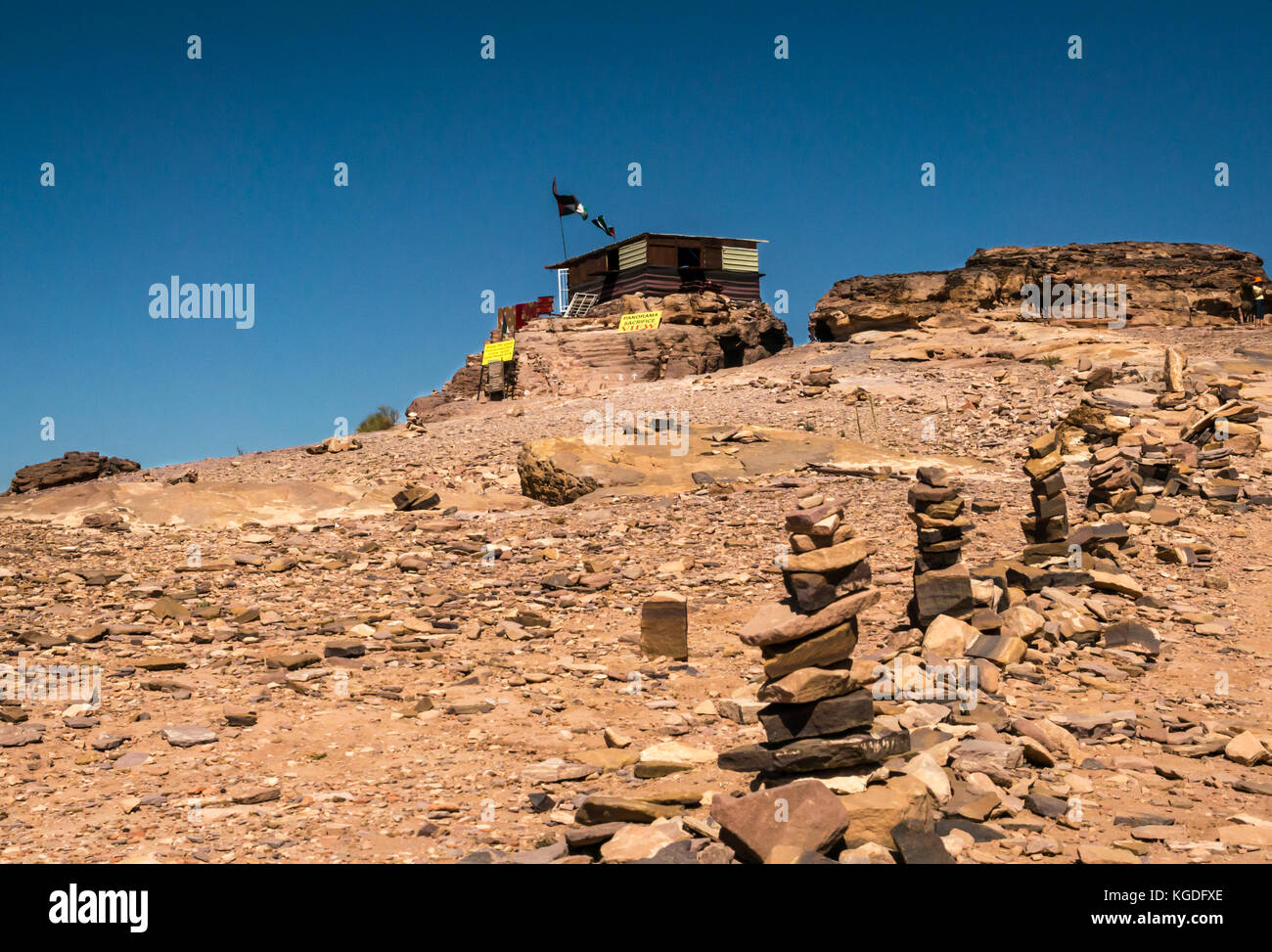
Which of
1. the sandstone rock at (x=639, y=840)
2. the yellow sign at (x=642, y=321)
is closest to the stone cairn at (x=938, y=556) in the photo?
the sandstone rock at (x=639, y=840)

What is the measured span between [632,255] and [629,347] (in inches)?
282

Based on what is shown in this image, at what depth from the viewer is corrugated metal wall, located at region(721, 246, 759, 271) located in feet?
124

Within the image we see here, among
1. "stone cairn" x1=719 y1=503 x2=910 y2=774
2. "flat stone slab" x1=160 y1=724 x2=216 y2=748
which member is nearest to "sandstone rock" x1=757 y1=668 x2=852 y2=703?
"stone cairn" x1=719 y1=503 x2=910 y2=774

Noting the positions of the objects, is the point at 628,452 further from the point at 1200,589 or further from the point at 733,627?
the point at 1200,589

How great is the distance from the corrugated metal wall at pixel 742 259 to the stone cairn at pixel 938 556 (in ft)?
99.6

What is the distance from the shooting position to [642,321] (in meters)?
32.2

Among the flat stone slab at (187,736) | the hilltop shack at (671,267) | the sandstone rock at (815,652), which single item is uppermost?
the hilltop shack at (671,267)

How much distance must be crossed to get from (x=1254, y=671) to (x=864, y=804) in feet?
16.3

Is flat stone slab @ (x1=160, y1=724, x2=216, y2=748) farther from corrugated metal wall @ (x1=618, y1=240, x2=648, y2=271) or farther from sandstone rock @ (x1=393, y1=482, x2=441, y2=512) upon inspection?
corrugated metal wall @ (x1=618, y1=240, x2=648, y2=271)

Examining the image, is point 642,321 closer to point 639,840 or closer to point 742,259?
point 742,259

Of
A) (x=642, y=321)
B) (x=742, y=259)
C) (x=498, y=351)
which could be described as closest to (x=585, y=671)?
(x=642, y=321)

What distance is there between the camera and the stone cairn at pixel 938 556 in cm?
820

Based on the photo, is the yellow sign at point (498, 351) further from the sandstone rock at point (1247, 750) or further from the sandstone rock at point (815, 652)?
the sandstone rock at point (1247, 750)
